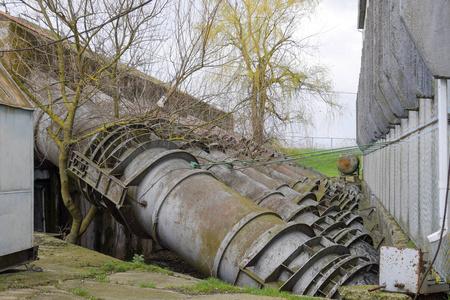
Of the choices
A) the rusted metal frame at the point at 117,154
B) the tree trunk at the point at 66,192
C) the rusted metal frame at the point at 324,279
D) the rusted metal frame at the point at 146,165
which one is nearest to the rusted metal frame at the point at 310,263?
the rusted metal frame at the point at 324,279

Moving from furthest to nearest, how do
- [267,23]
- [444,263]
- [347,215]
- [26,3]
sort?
[267,23]
[347,215]
[26,3]
[444,263]

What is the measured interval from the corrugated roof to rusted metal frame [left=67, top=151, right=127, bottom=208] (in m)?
2.44

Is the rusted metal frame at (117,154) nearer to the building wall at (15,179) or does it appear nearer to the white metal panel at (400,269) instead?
the building wall at (15,179)

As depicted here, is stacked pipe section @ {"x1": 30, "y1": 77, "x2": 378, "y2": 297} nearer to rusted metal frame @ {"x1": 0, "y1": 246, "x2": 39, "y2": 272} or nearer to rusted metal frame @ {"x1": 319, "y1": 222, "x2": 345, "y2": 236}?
rusted metal frame @ {"x1": 319, "y1": 222, "x2": 345, "y2": 236}

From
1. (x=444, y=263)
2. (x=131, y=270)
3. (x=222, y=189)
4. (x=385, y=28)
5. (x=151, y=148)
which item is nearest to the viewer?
(x=444, y=263)

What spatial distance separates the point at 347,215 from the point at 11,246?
805 centimetres

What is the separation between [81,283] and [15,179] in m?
1.67

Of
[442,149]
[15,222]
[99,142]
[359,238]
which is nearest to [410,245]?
[359,238]

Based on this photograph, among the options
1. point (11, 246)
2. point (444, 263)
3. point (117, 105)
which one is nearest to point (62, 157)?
point (117, 105)

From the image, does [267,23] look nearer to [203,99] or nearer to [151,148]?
[203,99]

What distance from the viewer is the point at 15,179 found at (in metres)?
6.30

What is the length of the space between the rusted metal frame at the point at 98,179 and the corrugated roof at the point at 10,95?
2435 millimetres

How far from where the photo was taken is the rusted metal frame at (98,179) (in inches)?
335

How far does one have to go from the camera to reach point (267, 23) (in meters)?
17.1
